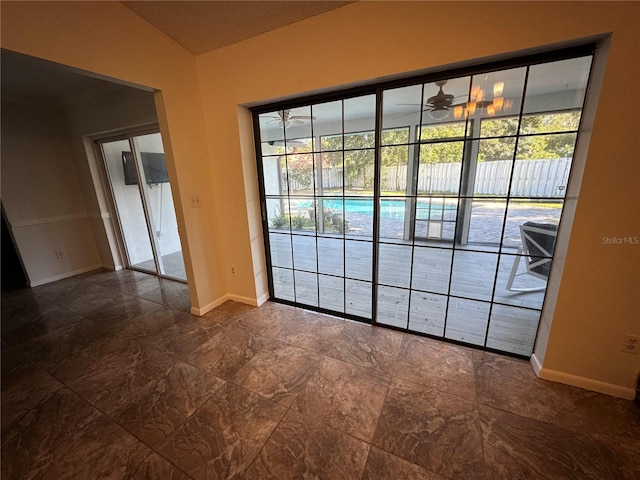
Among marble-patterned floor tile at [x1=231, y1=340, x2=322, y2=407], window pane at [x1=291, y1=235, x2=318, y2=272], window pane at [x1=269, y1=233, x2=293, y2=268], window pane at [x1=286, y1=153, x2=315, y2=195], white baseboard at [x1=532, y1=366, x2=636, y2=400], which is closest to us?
white baseboard at [x1=532, y1=366, x2=636, y2=400]

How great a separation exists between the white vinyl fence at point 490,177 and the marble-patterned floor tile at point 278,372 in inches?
63.1

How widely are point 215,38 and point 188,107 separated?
2.06 feet

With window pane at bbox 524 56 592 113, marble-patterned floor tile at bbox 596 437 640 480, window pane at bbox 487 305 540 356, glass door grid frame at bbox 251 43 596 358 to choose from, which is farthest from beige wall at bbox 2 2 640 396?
window pane at bbox 524 56 592 113

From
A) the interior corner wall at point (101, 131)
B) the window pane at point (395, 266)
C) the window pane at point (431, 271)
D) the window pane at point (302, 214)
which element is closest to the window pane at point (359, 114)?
the window pane at point (302, 214)

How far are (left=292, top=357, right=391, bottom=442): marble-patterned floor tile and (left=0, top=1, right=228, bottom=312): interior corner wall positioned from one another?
62.9 inches

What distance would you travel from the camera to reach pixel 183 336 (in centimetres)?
235

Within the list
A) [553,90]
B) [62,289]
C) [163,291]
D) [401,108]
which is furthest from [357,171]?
[62,289]

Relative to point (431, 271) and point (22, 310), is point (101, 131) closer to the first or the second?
point (22, 310)

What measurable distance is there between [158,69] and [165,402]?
2565 mm

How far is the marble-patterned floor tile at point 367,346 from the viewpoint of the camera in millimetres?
1962

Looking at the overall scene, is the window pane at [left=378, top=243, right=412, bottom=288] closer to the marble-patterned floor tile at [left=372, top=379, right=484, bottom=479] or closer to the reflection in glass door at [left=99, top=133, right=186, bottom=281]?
the marble-patterned floor tile at [left=372, top=379, right=484, bottom=479]

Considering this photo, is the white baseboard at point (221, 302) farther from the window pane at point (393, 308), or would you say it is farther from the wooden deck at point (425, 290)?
the window pane at point (393, 308)

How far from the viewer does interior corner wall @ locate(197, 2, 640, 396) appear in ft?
4.20

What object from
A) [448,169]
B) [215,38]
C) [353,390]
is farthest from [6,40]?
[448,169]
